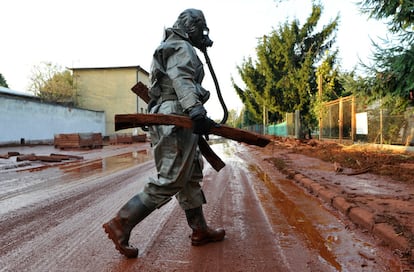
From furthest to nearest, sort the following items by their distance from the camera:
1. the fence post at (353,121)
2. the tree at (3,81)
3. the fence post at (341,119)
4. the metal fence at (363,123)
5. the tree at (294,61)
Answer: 1. the tree at (3,81)
2. the tree at (294,61)
3. the fence post at (341,119)
4. the fence post at (353,121)
5. the metal fence at (363,123)

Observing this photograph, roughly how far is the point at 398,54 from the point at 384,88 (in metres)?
1.23

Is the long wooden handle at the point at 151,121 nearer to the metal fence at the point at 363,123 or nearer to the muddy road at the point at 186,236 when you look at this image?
the muddy road at the point at 186,236

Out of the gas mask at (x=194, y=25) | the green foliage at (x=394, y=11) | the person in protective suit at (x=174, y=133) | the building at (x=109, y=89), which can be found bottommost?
the person in protective suit at (x=174, y=133)

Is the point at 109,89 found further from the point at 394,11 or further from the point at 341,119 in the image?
the point at 394,11

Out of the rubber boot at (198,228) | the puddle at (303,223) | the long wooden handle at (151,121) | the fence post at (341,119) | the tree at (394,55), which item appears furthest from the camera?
the fence post at (341,119)

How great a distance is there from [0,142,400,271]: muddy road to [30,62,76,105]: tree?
40.2m

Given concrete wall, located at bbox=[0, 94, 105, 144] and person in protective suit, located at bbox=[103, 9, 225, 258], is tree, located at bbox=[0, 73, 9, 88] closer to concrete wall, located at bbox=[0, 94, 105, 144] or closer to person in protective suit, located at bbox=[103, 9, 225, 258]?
concrete wall, located at bbox=[0, 94, 105, 144]

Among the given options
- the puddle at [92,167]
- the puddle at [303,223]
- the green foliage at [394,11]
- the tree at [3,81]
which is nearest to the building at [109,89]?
the tree at [3,81]

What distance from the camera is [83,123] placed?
117 feet

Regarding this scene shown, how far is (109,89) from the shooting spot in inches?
1761

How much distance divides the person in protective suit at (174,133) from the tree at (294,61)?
20.0 meters

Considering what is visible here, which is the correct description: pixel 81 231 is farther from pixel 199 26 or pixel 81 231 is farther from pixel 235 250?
pixel 199 26

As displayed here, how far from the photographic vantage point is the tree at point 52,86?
42.9 m

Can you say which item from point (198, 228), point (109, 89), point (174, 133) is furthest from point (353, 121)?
point (109, 89)
